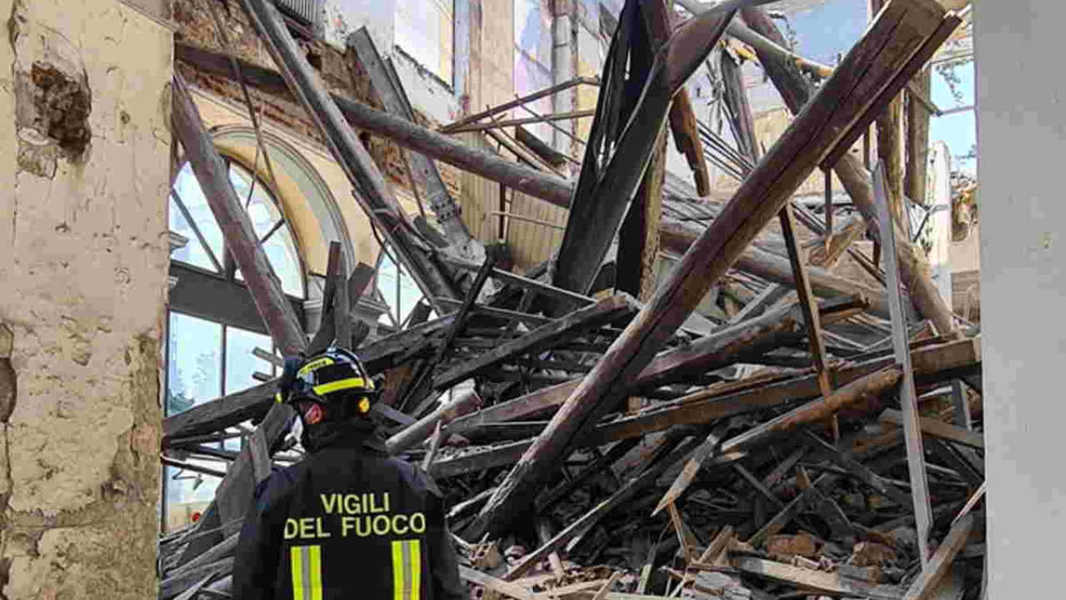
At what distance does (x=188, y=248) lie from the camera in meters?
7.90

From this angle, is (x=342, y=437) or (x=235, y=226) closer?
(x=342, y=437)

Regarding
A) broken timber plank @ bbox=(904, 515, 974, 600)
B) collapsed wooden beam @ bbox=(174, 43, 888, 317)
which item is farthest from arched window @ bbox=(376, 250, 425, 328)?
broken timber plank @ bbox=(904, 515, 974, 600)

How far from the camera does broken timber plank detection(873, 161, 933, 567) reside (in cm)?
298

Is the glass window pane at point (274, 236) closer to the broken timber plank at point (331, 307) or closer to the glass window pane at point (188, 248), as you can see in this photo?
the glass window pane at point (188, 248)

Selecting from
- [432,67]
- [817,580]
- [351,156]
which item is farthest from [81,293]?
[432,67]

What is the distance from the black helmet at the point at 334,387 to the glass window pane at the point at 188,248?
18.9 ft

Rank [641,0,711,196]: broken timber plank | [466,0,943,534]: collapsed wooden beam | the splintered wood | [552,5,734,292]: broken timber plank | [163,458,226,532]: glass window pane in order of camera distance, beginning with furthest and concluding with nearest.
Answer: [163,458,226,532]: glass window pane < [641,0,711,196]: broken timber plank < [552,5,734,292]: broken timber plank < the splintered wood < [466,0,943,534]: collapsed wooden beam

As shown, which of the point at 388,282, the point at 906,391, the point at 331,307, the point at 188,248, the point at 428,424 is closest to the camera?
the point at 906,391

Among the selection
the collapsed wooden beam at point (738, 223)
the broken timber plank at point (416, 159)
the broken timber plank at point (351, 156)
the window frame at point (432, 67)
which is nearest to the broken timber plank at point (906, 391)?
the collapsed wooden beam at point (738, 223)

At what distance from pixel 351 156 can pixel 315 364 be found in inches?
133

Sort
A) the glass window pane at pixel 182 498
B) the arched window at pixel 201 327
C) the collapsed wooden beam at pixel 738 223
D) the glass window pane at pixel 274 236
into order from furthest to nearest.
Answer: the glass window pane at pixel 274 236 < the arched window at pixel 201 327 < the glass window pane at pixel 182 498 < the collapsed wooden beam at pixel 738 223

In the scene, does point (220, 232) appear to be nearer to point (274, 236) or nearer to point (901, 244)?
point (274, 236)

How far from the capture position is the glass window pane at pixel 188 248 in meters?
7.76

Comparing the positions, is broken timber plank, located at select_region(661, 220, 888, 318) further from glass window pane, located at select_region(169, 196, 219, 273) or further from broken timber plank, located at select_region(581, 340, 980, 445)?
glass window pane, located at select_region(169, 196, 219, 273)
